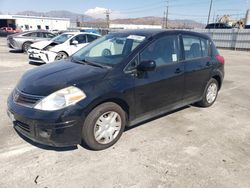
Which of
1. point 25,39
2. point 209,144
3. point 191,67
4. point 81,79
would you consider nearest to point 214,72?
point 191,67

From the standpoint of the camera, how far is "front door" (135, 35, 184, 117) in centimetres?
350

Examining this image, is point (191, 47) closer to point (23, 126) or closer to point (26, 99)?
point (26, 99)

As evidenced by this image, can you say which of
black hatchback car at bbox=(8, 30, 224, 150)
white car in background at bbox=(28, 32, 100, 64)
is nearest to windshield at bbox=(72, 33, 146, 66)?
black hatchback car at bbox=(8, 30, 224, 150)

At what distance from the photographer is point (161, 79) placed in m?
3.72

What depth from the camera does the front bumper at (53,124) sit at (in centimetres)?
274

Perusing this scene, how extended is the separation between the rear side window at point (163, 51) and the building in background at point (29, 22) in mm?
55541

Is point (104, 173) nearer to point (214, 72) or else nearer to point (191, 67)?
point (191, 67)

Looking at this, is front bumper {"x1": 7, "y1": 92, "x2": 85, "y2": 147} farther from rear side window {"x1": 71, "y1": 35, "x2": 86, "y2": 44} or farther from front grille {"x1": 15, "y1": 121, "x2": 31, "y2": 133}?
rear side window {"x1": 71, "y1": 35, "x2": 86, "y2": 44}

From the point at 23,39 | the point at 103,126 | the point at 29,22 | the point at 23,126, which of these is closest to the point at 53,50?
→ the point at 23,39

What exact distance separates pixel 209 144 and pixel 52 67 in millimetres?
2774

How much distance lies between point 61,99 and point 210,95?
11.7 feet

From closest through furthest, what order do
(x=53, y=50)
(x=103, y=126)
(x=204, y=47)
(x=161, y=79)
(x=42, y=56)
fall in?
(x=103, y=126) → (x=161, y=79) → (x=204, y=47) → (x=42, y=56) → (x=53, y=50)

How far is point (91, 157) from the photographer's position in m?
3.07

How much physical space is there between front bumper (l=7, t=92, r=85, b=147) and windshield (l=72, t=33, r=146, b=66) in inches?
40.4
